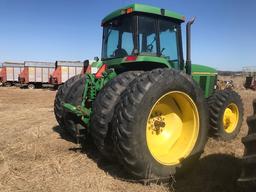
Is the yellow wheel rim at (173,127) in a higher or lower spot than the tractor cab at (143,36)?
lower

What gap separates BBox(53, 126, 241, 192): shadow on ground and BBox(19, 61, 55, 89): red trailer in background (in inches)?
1096

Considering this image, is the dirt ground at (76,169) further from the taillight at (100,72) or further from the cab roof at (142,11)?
the cab roof at (142,11)

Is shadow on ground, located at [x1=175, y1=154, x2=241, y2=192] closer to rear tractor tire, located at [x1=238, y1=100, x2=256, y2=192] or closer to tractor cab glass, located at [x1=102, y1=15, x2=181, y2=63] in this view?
rear tractor tire, located at [x1=238, y1=100, x2=256, y2=192]

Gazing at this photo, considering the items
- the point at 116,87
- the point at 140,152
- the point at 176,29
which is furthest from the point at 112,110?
the point at 176,29

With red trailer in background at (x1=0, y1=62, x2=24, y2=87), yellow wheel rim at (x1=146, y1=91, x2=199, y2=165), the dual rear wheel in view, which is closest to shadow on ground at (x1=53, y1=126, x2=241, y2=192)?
the dual rear wheel

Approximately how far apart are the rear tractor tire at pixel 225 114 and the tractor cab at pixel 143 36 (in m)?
1.18

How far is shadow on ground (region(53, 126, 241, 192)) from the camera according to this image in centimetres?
416

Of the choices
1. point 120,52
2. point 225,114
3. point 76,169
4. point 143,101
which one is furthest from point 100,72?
point 225,114

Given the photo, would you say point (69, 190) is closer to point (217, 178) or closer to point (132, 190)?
point (132, 190)

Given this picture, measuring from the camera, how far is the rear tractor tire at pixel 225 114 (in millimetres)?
6789

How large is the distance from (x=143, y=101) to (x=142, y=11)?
75.4 inches

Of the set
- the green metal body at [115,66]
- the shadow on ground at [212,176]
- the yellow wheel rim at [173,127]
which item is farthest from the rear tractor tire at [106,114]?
the shadow on ground at [212,176]

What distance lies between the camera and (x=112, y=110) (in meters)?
4.52

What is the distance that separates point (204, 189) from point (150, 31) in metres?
2.91
